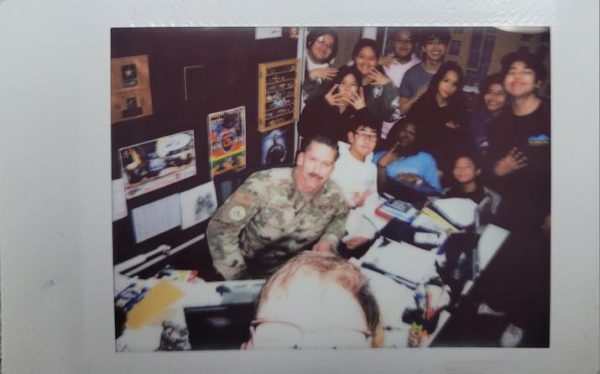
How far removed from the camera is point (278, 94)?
79 cm

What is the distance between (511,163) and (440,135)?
5.1 inches

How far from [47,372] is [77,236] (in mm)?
226

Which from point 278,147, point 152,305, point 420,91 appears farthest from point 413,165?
point 152,305

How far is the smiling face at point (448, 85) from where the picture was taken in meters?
0.79

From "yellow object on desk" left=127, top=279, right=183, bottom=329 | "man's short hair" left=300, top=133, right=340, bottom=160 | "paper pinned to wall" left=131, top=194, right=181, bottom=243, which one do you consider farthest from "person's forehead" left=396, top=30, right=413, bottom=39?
"yellow object on desk" left=127, top=279, right=183, bottom=329

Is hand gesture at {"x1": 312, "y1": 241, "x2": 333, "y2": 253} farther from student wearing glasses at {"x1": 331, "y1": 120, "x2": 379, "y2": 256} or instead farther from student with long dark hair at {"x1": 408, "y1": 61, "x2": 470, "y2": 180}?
student with long dark hair at {"x1": 408, "y1": 61, "x2": 470, "y2": 180}

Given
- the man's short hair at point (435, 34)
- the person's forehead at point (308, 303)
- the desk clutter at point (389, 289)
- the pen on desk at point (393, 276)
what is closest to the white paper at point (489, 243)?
the desk clutter at point (389, 289)

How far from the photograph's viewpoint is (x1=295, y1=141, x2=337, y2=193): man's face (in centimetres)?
79

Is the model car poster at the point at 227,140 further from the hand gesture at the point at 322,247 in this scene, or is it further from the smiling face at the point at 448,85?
the smiling face at the point at 448,85

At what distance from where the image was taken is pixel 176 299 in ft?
2.57

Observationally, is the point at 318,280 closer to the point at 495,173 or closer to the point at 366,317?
the point at 366,317

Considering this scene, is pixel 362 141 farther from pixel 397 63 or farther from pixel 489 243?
pixel 489 243

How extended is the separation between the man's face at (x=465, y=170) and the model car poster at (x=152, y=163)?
0.45m

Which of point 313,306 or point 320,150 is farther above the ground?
point 320,150
